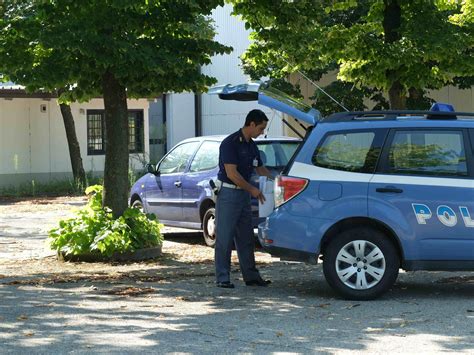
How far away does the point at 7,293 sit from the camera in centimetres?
1014

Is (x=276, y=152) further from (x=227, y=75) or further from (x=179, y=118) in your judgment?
(x=179, y=118)

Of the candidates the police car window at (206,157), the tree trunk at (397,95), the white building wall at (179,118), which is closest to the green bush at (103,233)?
the police car window at (206,157)

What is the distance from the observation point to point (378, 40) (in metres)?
14.6

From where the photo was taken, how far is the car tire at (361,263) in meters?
9.45

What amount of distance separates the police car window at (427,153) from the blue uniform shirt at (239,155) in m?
1.61

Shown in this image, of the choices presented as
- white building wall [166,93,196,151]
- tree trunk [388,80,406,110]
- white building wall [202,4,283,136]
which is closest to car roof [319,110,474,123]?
tree trunk [388,80,406,110]

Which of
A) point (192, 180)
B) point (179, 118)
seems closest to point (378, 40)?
point (192, 180)

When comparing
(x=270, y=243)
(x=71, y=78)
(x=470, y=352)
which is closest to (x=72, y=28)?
(x=71, y=78)

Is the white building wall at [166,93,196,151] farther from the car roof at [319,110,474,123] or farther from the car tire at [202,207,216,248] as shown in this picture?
the car roof at [319,110,474,123]

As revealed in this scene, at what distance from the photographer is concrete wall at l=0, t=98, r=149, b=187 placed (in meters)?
29.1

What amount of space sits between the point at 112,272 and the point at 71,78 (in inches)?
102

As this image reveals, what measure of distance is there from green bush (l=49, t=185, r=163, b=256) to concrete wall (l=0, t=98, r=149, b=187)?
53.7ft

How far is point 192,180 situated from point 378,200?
5.69m

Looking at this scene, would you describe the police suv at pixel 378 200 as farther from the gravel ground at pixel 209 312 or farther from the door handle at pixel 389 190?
the gravel ground at pixel 209 312
